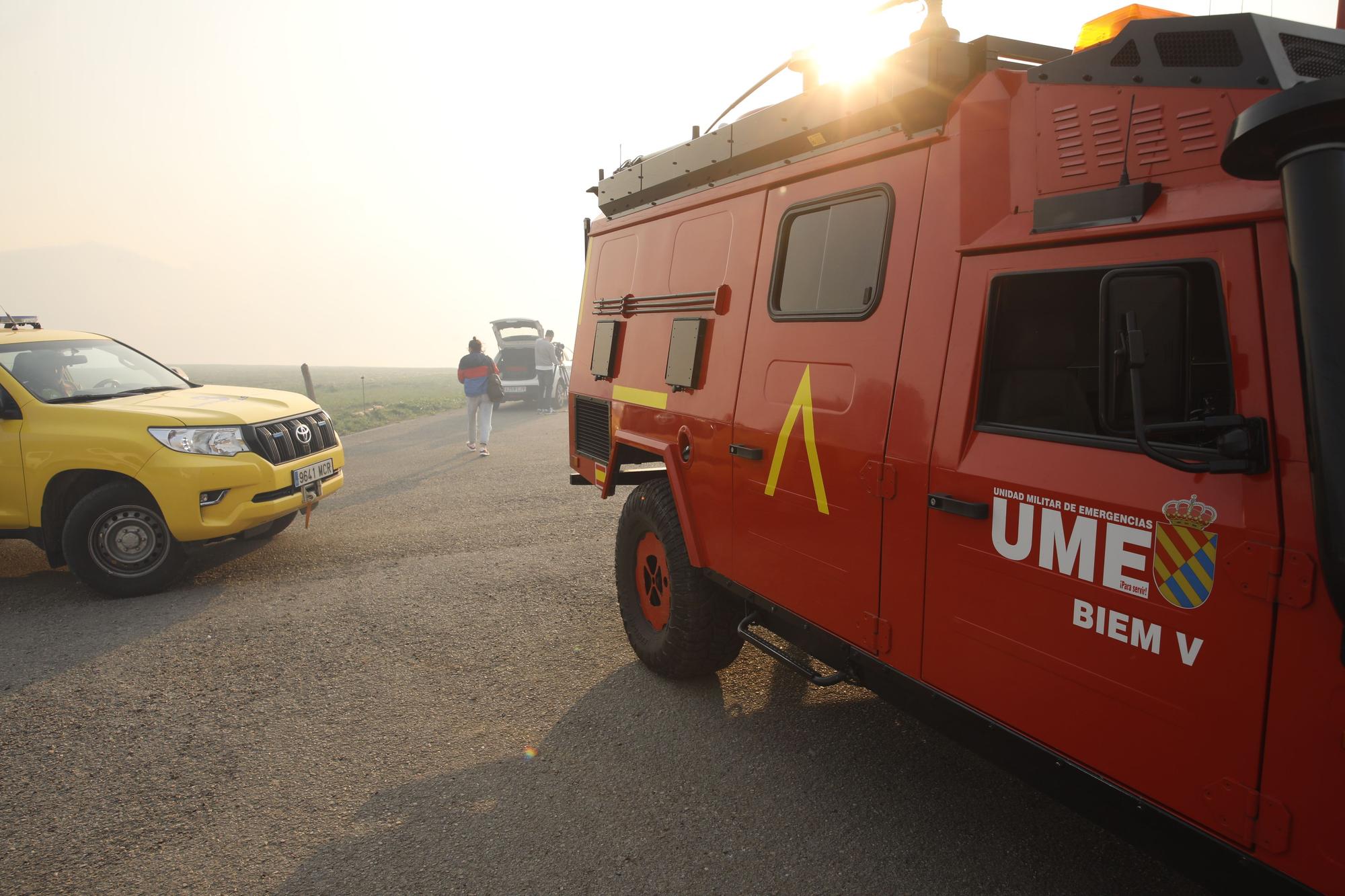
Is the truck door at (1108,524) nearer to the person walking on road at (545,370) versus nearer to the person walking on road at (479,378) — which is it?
the person walking on road at (479,378)

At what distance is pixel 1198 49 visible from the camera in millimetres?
1944

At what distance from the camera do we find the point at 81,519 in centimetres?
555

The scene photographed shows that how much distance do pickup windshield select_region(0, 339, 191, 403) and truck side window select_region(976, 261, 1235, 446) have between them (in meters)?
6.37

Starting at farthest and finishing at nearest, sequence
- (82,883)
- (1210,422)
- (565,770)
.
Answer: (565,770)
(82,883)
(1210,422)

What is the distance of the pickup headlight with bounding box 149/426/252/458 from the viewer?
560 centimetres

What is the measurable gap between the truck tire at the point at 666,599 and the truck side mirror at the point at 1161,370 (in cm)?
230

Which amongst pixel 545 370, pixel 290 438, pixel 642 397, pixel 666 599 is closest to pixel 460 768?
pixel 666 599

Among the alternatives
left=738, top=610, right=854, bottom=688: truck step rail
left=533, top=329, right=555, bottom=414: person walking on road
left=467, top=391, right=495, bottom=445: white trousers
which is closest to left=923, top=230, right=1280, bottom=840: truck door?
left=738, top=610, right=854, bottom=688: truck step rail

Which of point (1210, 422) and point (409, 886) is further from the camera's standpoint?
point (409, 886)

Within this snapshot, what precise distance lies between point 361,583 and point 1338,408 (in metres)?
5.77

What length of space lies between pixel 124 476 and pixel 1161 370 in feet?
20.7

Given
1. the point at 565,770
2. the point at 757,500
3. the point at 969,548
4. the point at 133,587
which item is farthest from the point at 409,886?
the point at 133,587

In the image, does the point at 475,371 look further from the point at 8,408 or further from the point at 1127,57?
the point at 1127,57

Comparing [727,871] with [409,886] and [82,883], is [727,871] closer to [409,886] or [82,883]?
[409,886]
